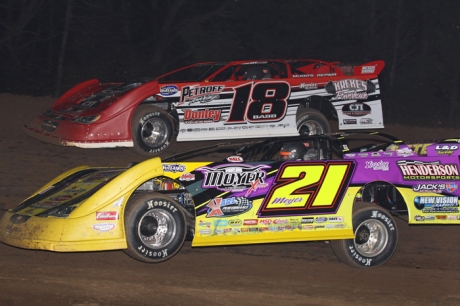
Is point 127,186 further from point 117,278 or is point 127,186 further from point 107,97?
point 107,97

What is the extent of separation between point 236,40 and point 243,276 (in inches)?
610

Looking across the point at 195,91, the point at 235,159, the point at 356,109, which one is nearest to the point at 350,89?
the point at 356,109

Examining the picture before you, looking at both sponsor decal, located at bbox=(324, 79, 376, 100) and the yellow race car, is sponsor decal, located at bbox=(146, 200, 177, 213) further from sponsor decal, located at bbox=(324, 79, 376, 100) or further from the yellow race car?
sponsor decal, located at bbox=(324, 79, 376, 100)

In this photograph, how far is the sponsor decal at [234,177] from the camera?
5.91 meters

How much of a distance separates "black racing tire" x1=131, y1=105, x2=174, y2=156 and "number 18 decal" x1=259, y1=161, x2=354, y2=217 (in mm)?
4295

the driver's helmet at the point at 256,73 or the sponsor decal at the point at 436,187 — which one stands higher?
the driver's helmet at the point at 256,73

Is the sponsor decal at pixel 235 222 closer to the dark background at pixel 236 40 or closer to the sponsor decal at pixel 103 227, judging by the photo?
the sponsor decal at pixel 103 227

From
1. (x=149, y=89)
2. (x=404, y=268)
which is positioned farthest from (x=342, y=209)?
(x=149, y=89)

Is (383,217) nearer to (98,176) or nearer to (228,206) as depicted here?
(228,206)

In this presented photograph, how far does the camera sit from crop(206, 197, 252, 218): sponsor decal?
5.91m

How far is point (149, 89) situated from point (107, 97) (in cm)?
69

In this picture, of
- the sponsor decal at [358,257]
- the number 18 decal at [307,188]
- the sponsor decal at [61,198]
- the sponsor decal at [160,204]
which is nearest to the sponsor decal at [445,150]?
the number 18 decal at [307,188]

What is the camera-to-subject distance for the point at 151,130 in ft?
33.2

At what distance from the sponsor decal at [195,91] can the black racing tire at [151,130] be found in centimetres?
39
